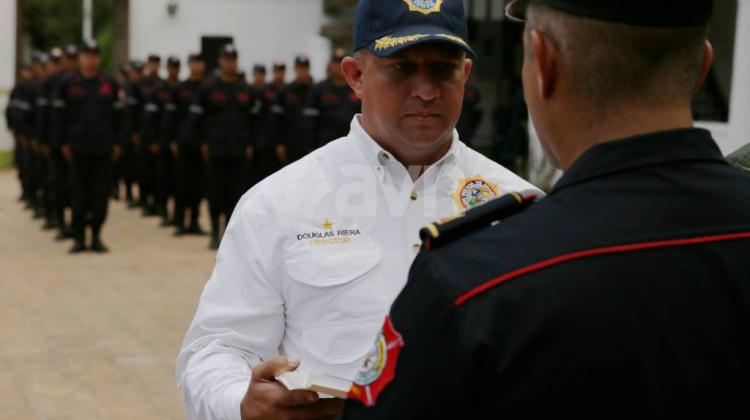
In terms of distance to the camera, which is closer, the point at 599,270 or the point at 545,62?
the point at 599,270

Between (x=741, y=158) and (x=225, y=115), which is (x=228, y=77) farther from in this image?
(x=741, y=158)

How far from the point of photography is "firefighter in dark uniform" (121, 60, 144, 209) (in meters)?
15.4

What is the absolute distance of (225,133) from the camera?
12.6 metres

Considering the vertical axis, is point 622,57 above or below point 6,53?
above

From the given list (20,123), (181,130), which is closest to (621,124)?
(181,130)

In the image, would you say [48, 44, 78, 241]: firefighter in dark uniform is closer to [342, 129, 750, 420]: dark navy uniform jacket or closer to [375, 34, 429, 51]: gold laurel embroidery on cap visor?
[375, 34, 429, 51]: gold laurel embroidery on cap visor

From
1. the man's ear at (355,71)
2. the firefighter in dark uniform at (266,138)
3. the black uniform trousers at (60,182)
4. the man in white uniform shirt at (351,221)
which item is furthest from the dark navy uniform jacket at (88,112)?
the man in white uniform shirt at (351,221)

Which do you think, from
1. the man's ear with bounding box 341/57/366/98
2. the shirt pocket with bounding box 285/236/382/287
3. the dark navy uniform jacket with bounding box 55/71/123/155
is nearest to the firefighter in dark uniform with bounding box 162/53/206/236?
the dark navy uniform jacket with bounding box 55/71/123/155

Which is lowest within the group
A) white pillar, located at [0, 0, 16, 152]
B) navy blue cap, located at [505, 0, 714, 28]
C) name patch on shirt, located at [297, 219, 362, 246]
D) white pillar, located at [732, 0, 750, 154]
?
white pillar, located at [0, 0, 16, 152]

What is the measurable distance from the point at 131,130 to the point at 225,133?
3.59 m

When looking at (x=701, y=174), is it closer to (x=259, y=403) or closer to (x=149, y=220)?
(x=259, y=403)

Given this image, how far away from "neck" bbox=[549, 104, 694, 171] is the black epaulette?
92 millimetres

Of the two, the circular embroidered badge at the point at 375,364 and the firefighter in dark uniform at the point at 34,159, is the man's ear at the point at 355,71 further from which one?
the firefighter in dark uniform at the point at 34,159

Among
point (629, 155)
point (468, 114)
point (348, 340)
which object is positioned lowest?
point (468, 114)
